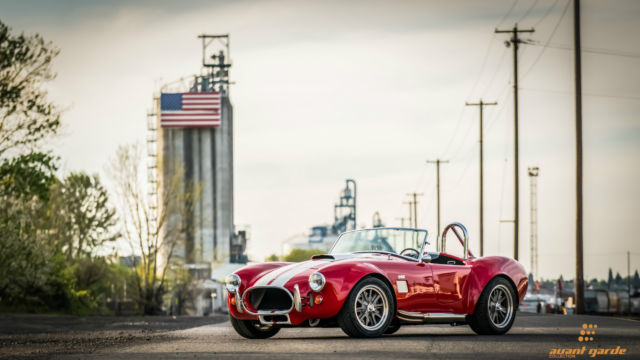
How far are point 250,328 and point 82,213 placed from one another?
198 feet

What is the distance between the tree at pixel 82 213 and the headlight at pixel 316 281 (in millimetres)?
50112

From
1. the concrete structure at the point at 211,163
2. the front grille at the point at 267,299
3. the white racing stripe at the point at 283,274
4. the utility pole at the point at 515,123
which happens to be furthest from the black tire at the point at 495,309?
the concrete structure at the point at 211,163

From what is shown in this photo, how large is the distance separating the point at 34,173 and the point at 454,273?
1718 centimetres

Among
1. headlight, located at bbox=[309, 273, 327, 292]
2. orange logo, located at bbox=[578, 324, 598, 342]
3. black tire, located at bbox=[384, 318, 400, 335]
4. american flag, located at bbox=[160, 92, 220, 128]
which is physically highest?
american flag, located at bbox=[160, 92, 220, 128]

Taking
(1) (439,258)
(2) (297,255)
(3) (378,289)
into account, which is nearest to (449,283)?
(1) (439,258)

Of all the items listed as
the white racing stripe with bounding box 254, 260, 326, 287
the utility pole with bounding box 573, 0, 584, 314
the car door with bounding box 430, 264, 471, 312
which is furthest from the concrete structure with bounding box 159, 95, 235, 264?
the white racing stripe with bounding box 254, 260, 326, 287

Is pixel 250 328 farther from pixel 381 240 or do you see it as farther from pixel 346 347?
pixel 346 347

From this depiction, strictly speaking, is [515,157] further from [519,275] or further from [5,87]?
[519,275]

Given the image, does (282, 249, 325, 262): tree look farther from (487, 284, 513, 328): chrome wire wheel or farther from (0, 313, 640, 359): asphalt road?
(0, 313, 640, 359): asphalt road

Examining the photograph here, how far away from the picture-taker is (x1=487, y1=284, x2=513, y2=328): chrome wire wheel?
1297 centimetres

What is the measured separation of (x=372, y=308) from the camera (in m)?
11.5

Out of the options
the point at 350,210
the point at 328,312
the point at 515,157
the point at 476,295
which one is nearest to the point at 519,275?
the point at 476,295

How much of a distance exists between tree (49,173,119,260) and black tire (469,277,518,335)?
4912cm

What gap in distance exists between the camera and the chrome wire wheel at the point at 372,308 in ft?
37.3
